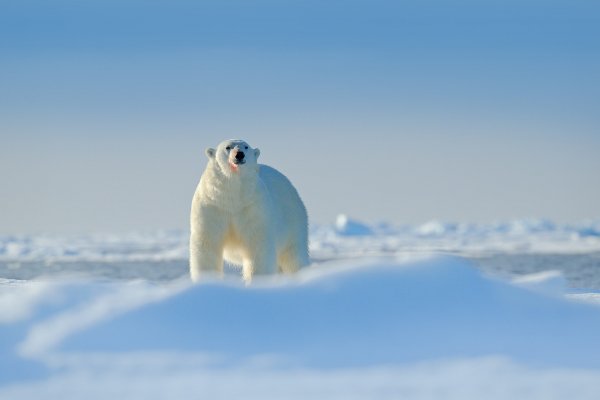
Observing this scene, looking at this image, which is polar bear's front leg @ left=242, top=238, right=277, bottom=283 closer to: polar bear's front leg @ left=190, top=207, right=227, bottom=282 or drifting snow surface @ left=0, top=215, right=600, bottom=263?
polar bear's front leg @ left=190, top=207, right=227, bottom=282

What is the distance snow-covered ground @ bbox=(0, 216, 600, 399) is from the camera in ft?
8.12

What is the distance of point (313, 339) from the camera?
2.77 m

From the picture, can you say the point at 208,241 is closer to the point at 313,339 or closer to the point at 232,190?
the point at 232,190

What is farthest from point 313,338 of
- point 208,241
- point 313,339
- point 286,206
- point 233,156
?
point 286,206

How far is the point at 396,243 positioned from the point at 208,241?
123 feet

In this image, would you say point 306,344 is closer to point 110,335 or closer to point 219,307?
point 219,307

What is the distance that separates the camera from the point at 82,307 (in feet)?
9.33

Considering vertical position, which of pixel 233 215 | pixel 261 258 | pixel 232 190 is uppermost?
pixel 232 190

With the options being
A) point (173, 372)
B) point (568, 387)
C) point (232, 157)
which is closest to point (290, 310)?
point (173, 372)

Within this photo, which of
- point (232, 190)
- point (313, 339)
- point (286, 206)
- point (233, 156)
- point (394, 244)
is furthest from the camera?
point (394, 244)

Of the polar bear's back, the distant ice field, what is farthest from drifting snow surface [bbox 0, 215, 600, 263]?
the polar bear's back

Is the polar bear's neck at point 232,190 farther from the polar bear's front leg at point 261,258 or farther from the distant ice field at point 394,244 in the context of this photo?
the distant ice field at point 394,244

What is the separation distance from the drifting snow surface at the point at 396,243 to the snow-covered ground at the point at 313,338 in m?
33.3

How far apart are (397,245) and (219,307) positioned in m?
39.5
